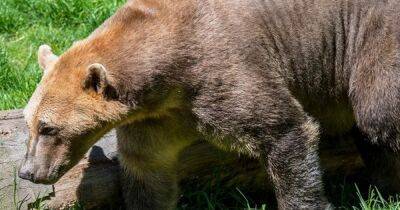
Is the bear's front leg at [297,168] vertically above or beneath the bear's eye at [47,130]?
beneath

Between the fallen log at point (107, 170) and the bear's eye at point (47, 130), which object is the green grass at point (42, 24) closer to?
the fallen log at point (107, 170)

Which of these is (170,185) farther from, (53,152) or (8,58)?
(8,58)

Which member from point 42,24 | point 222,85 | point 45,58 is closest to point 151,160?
point 222,85

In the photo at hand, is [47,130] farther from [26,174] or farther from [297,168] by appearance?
[297,168]

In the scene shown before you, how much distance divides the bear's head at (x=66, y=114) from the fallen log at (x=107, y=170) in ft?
1.65

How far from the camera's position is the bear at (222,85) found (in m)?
5.43

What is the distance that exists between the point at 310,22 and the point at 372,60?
47cm

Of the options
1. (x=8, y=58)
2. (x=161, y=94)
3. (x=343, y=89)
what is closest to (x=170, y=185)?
(x=161, y=94)

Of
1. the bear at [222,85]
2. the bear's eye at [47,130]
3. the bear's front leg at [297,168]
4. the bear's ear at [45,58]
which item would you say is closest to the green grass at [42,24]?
the bear's ear at [45,58]

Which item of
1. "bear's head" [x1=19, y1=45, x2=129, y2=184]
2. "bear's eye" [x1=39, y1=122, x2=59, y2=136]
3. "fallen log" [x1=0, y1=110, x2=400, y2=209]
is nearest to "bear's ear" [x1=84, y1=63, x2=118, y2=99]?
"bear's head" [x1=19, y1=45, x2=129, y2=184]

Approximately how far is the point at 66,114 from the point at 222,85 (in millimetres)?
951

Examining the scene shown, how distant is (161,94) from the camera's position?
5.49m

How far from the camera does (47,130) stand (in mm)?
5402

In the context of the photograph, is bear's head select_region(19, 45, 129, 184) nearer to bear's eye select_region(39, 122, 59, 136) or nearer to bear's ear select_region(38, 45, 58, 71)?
bear's eye select_region(39, 122, 59, 136)
